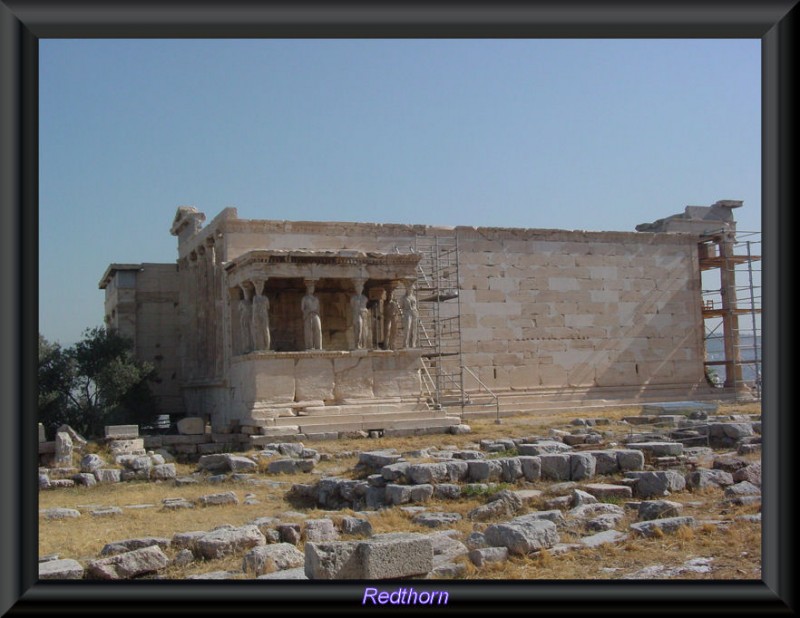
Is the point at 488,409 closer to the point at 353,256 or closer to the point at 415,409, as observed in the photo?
the point at 415,409

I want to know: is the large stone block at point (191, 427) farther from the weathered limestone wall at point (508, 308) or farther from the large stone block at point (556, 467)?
the large stone block at point (556, 467)

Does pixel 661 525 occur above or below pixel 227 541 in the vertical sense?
above

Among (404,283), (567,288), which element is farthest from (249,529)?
(567,288)

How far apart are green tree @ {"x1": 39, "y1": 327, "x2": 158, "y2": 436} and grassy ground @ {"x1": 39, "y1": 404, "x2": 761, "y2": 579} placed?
17.7ft

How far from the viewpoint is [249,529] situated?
807cm

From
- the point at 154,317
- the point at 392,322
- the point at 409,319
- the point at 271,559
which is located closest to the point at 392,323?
the point at 392,322

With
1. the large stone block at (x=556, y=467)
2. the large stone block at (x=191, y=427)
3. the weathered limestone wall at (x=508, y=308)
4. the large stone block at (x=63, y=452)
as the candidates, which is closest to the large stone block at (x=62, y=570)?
the large stone block at (x=556, y=467)

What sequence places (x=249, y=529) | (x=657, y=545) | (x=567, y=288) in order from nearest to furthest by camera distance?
(x=657, y=545) < (x=249, y=529) < (x=567, y=288)

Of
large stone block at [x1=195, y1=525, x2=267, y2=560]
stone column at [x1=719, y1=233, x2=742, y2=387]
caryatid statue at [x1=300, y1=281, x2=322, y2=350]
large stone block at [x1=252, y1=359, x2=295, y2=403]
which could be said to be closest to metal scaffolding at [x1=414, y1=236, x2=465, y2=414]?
caryatid statue at [x1=300, y1=281, x2=322, y2=350]

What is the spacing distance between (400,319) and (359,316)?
144 centimetres

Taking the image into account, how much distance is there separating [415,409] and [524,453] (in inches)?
223
